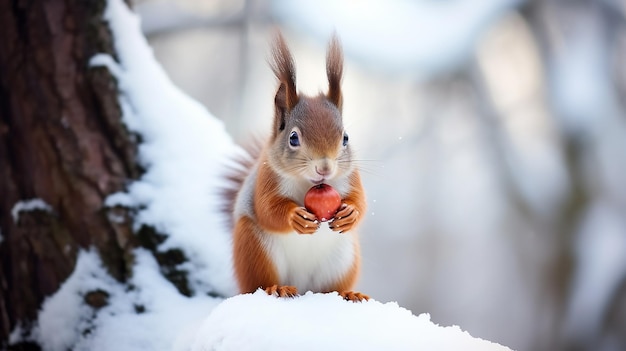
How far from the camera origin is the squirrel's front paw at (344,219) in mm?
1060

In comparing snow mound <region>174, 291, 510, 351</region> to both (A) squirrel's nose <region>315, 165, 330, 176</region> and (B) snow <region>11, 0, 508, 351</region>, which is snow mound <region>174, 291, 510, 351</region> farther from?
(A) squirrel's nose <region>315, 165, 330, 176</region>

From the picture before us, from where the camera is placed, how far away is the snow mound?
883 millimetres

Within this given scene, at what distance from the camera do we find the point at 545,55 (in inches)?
133

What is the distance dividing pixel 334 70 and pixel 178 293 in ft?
1.90

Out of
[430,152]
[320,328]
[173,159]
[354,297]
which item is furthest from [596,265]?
[320,328]

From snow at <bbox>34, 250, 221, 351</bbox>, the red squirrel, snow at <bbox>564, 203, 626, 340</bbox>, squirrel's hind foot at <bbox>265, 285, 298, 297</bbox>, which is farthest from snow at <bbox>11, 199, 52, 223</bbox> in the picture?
snow at <bbox>564, 203, 626, 340</bbox>

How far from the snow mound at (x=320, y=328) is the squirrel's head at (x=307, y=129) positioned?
20cm

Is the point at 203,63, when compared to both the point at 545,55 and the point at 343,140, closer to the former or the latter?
the point at 545,55

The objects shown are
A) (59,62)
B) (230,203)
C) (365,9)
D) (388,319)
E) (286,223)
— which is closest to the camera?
(388,319)

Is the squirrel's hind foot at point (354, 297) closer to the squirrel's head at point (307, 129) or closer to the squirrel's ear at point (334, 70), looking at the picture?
the squirrel's head at point (307, 129)

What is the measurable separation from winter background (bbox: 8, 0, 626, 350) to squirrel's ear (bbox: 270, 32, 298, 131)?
0.28 ft

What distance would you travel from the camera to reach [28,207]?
1.57 metres

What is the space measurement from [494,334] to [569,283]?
2.16 feet

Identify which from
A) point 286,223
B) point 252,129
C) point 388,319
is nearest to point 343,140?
point 286,223
